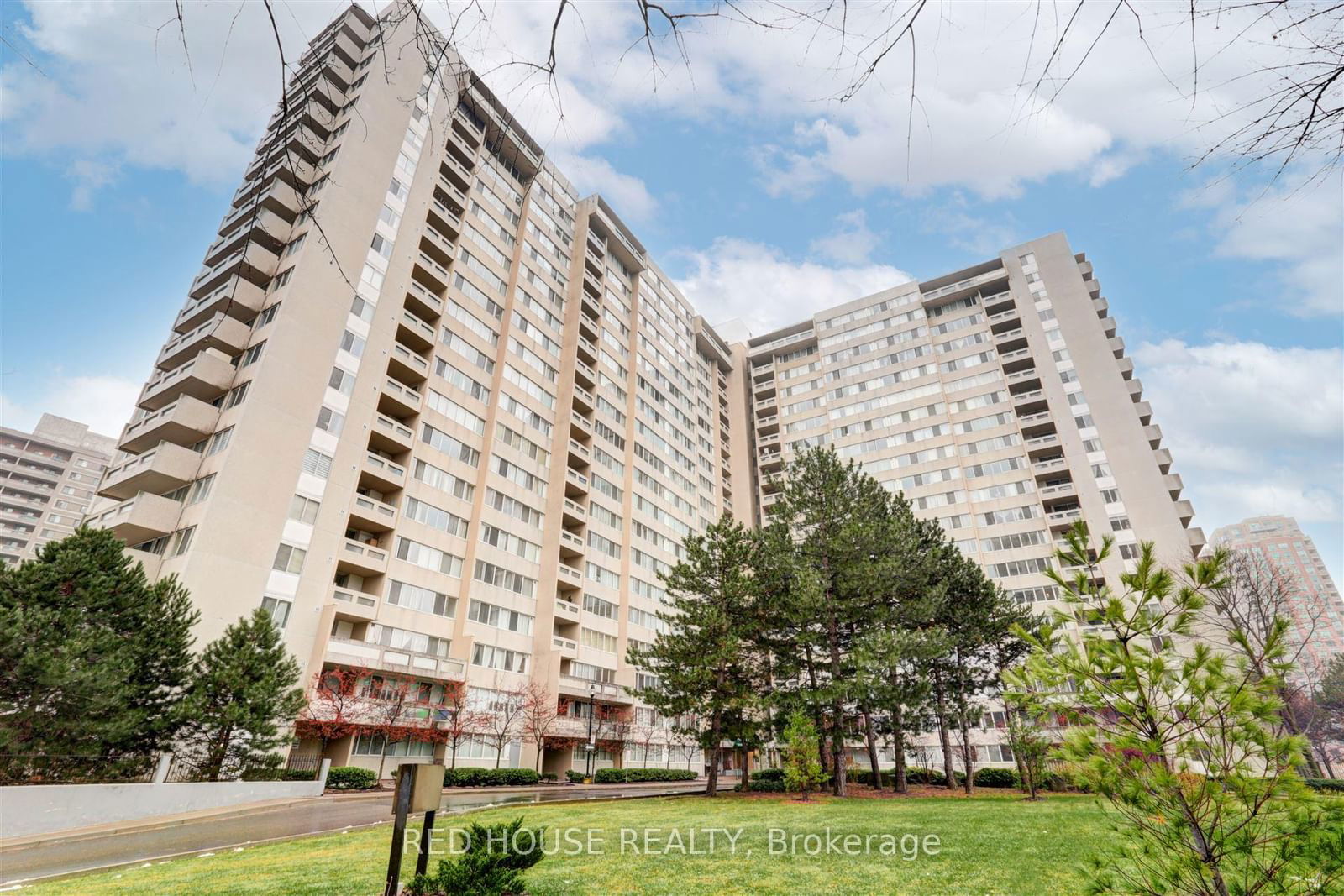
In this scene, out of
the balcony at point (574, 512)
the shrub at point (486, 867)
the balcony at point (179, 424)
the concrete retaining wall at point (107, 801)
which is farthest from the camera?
the balcony at point (574, 512)

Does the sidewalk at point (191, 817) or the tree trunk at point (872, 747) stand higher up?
the tree trunk at point (872, 747)

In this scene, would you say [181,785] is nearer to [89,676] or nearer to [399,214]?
[89,676]

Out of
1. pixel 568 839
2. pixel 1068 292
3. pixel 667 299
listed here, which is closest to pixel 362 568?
A: pixel 568 839

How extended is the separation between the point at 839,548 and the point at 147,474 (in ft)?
110

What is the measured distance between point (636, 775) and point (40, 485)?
4726 inches

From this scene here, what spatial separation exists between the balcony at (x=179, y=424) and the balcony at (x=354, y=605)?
1116 cm

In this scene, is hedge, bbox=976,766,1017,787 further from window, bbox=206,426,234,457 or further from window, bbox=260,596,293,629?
window, bbox=206,426,234,457

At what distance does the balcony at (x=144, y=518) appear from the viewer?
29.2 metres

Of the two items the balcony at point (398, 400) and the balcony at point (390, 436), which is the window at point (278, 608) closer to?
the balcony at point (390, 436)

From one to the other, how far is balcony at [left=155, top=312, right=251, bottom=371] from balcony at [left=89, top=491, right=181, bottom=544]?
363 inches

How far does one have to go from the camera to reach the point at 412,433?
3928cm

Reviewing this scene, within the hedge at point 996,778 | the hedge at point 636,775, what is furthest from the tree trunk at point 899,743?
the hedge at point 636,775

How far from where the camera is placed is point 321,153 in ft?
140

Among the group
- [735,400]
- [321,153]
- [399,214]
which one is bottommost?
[399,214]
